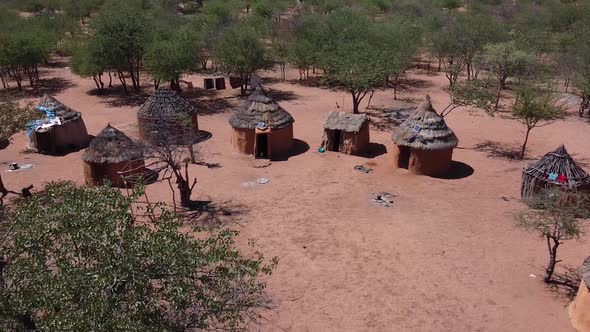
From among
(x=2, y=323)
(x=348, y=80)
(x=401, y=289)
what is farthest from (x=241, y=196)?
(x=2, y=323)

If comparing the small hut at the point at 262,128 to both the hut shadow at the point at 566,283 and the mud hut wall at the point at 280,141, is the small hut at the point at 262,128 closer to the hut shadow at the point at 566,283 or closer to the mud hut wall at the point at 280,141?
the mud hut wall at the point at 280,141

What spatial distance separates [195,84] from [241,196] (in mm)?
19908

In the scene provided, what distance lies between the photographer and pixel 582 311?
1245 centimetres

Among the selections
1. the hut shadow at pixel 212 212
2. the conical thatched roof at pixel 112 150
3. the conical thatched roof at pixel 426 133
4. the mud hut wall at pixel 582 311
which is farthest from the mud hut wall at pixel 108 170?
the mud hut wall at pixel 582 311

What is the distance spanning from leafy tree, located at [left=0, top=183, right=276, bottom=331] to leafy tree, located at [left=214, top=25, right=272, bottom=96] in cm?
2406

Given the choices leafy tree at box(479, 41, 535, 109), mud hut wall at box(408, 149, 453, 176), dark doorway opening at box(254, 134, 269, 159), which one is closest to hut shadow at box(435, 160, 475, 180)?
mud hut wall at box(408, 149, 453, 176)

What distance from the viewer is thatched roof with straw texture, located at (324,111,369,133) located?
920 inches

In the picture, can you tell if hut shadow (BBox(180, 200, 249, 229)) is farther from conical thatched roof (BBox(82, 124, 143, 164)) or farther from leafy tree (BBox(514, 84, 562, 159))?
leafy tree (BBox(514, 84, 562, 159))

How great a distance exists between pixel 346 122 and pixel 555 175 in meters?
9.22

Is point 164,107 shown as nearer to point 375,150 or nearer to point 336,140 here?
point 336,140

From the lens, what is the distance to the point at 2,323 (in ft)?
24.9

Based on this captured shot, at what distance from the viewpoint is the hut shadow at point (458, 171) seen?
21.7 meters

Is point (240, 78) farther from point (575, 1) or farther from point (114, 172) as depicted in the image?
point (575, 1)

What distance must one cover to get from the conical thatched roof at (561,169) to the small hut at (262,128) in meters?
10.7
